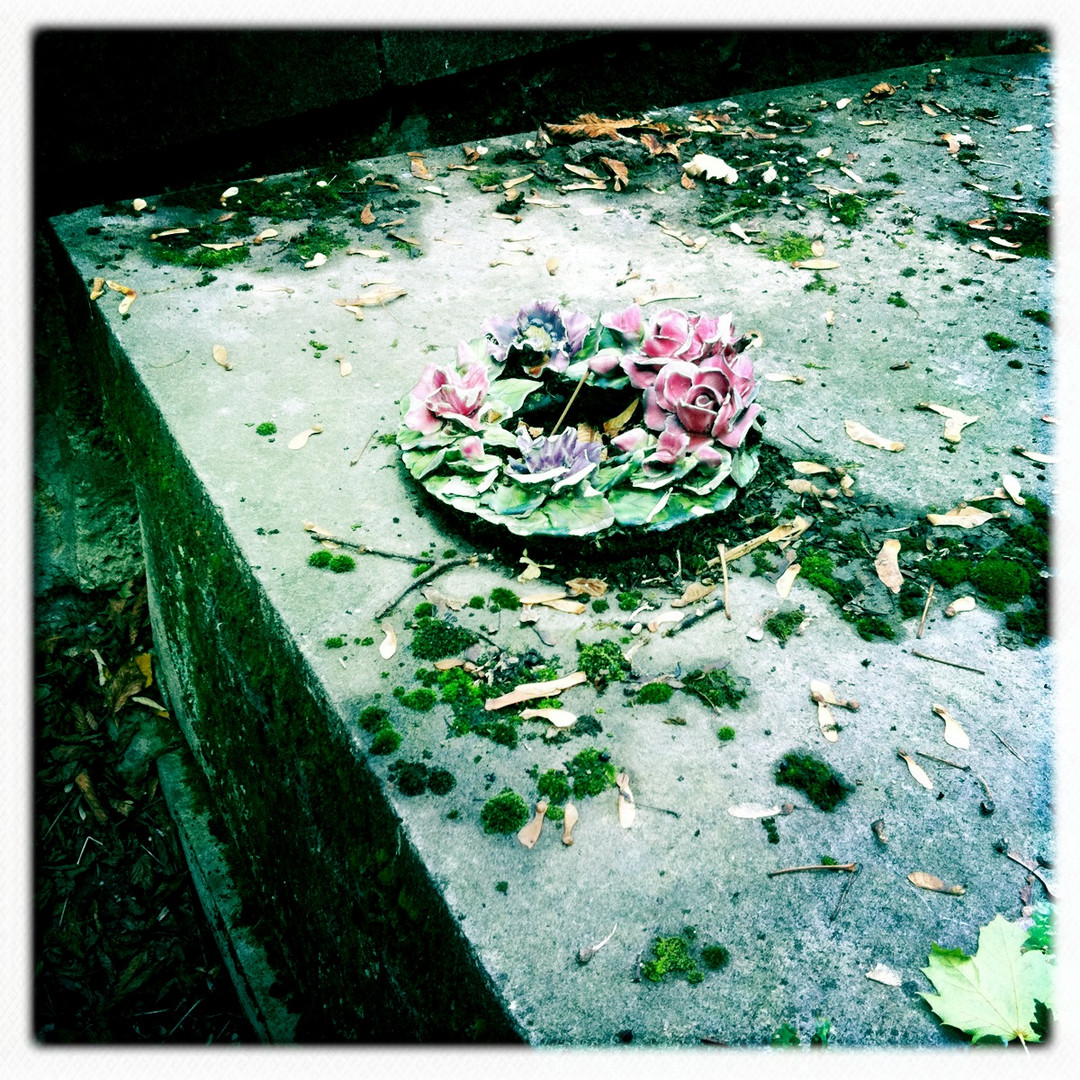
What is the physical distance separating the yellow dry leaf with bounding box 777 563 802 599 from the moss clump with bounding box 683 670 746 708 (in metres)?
0.29

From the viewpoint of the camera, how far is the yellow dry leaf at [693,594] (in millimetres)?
1863

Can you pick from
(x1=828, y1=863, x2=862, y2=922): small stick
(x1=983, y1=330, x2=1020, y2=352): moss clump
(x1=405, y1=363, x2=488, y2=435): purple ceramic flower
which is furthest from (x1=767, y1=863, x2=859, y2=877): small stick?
(x1=983, y1=330, x2=1020, y2=352): moss clump

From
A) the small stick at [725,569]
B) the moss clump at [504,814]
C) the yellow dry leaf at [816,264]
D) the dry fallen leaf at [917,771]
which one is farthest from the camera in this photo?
the yellow dry leaf at [816,264]

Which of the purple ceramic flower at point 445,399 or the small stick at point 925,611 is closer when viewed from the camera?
the small stick at point 925,611

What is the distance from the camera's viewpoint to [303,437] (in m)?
2.27

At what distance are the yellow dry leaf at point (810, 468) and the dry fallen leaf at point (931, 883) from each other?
1058 millimetres

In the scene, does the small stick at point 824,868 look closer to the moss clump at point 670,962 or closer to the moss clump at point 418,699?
the moss clump at point 670,962

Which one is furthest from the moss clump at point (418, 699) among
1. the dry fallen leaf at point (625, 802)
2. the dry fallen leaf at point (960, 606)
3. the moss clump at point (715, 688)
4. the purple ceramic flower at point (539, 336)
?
the dry fallen leaf at point (960, 606)

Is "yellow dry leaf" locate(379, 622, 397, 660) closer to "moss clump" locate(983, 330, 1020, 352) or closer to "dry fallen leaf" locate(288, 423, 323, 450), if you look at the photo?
"dry fallen leaf" locate(288, 423, 323, 450)

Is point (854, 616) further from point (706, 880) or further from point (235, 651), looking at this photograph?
point (235, 651)

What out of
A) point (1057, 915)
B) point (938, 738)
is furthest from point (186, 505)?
point (1057, 915)

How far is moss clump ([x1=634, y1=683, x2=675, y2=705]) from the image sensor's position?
5.39ft

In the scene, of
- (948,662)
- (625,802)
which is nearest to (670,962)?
(625,802)

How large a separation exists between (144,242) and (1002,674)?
291 cm
